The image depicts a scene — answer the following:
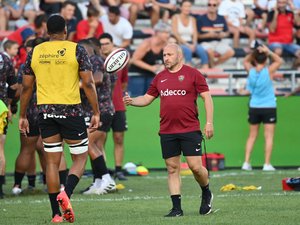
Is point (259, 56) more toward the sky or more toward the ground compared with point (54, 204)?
more toward the sky

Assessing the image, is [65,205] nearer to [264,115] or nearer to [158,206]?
[158,206]

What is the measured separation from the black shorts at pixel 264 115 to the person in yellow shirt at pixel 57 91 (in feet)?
28.9

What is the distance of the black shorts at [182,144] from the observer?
11.6 metres

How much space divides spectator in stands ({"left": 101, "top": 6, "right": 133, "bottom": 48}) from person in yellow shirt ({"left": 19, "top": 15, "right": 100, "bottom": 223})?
10643 millimetres

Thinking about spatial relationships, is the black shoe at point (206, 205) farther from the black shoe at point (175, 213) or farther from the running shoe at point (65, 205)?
the running shoe at point (65, 205)

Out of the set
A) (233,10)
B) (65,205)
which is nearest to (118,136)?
(65,205)

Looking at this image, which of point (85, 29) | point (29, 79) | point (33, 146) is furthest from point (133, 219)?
point (85, 29)

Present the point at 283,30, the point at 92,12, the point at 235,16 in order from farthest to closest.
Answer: the point at 235,16 → the point at 283,30 → the point at 92,12

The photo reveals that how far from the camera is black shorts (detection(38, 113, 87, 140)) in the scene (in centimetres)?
1126

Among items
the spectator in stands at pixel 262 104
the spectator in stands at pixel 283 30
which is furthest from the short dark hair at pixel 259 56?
the spectator in stands at pixel 283 30

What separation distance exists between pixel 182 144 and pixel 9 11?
12.2 meters

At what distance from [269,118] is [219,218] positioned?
8806 millimetres

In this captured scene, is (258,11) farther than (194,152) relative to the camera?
Yes

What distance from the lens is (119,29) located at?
72.2 ft
